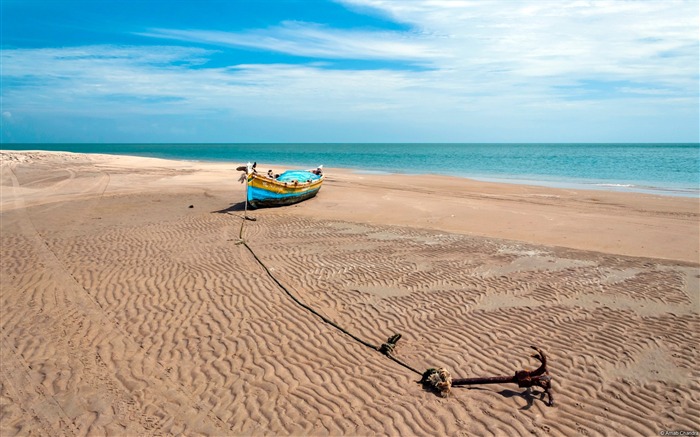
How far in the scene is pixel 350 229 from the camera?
50.4 feet

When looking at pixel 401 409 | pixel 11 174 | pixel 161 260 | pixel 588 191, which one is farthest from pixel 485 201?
pixel 11 174

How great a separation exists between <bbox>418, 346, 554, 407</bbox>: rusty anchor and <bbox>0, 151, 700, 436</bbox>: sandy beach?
126 mm

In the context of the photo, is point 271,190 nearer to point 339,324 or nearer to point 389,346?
point 339,324

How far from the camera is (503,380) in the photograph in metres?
5.87

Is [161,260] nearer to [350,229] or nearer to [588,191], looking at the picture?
[350,229]

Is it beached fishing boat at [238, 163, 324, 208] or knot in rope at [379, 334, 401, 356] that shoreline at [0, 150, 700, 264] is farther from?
knot in rope at [379, 334, 401, 356]

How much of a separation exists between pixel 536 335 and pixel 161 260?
348 inches

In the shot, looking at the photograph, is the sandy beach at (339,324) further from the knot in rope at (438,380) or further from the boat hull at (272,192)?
the boat hull at (272,192)

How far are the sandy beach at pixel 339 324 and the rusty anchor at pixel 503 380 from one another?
0.13 m

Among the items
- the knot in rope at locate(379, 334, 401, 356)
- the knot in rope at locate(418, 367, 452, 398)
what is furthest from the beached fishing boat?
the knot in rope at locate(418, 367, 452, 398)

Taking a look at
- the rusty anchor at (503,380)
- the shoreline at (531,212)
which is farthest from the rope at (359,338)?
the shoreline at (531,212)

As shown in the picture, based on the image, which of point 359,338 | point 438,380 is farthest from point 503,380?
point 359,338

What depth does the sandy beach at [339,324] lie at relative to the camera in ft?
18.2

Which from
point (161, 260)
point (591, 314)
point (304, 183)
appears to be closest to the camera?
point (591, 314)
